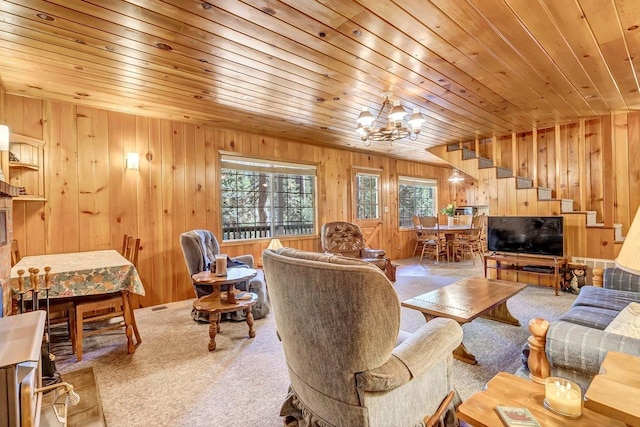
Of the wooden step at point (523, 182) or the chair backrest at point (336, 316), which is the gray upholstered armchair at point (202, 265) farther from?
the wooden step at point (523, 182)

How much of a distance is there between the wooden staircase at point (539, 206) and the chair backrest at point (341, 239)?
7.30ft

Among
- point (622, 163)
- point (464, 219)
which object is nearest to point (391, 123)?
point (622, 163)

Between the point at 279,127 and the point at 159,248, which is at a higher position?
the point at 279,127

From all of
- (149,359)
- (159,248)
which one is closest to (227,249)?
(159,248)

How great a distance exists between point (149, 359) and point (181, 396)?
0.70m

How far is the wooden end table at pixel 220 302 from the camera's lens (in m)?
2.67

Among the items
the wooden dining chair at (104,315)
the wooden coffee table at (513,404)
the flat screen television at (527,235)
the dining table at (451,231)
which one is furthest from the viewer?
the dining table at (451,231)

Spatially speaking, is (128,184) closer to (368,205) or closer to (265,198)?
(265,198)

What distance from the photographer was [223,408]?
1868 mm

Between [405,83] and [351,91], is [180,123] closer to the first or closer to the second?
[351,91]

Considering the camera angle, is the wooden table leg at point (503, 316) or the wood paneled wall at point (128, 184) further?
the wood paneled wall at point (128, 184)

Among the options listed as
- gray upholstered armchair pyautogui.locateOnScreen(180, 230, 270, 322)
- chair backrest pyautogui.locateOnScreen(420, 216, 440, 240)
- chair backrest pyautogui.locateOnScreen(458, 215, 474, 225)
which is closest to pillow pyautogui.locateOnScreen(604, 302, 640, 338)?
gray upholstered armchair pyautogui.locateOnScreen(180, 230, 270, 322)

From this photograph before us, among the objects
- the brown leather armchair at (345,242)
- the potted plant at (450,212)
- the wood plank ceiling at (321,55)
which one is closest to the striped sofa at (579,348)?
the wood plank ceiling at (321,55)

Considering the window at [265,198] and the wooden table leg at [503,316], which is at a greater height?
the window at [265,198]
